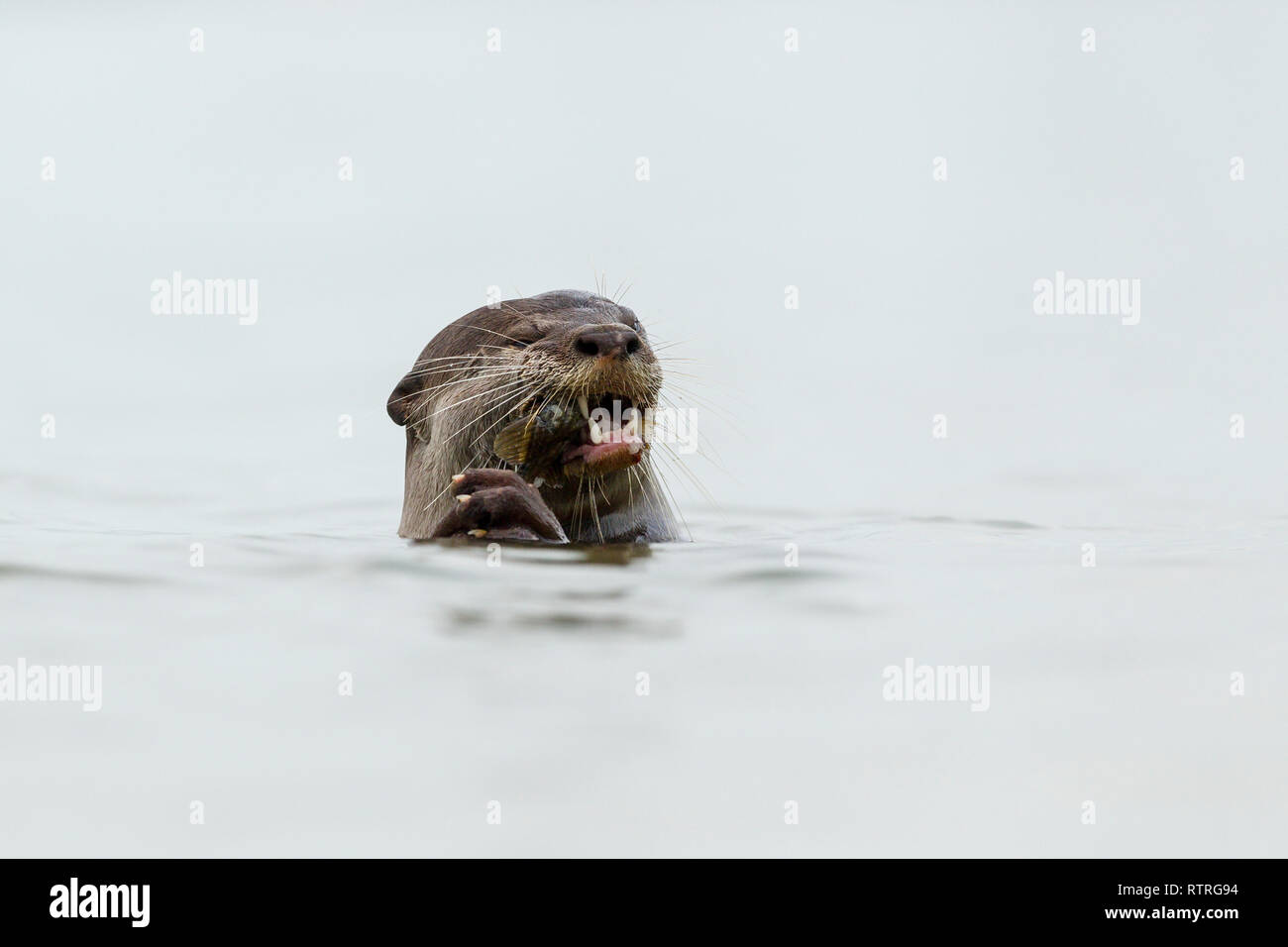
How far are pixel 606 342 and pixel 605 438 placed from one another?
16.3 inches

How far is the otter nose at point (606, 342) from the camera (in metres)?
6.52

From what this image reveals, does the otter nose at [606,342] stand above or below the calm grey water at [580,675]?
above

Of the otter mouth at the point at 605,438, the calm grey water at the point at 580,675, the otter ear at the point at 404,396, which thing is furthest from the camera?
the otter ear at the point at 404,396

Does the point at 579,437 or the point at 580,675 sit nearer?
the point at 580,675

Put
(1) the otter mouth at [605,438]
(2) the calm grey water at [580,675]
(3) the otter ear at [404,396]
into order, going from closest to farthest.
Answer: (2) the calm grey water at [580,675] < (1) the otter mouth at [605,438] < (3) the otter ear at [404,396]

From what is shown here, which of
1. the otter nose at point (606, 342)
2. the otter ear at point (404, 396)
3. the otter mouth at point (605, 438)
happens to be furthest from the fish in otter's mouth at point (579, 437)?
the otter ear at point (404, 396)

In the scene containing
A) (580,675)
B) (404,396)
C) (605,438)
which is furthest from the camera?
(404,396)

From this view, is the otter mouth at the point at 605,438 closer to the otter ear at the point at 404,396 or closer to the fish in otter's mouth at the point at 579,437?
the fish in otter's mouth at the point at 579,437

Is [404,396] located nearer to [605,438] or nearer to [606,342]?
[605,438]

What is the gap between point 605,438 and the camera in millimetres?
6715

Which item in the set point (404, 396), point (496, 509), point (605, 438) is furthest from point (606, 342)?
point (404, 396)

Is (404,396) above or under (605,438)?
above

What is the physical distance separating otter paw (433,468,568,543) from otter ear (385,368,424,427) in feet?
4.81

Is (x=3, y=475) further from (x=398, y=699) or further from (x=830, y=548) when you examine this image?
(x=398, y=699)
